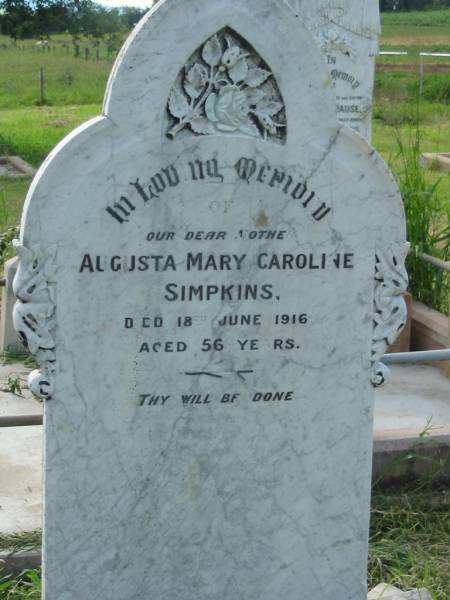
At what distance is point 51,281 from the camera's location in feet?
11.2

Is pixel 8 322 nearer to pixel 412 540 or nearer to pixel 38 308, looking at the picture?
pixel 412 540

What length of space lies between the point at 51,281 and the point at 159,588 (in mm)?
1051

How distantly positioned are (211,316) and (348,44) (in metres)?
4.58

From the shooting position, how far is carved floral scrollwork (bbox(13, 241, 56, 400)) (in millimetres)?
3377

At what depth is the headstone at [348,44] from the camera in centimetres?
766

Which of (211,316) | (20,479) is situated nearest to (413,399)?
(20,479)

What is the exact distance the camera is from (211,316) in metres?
3.54

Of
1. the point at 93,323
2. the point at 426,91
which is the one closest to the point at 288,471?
the point at 93,323

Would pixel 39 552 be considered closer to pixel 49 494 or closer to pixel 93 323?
pixel 49 494

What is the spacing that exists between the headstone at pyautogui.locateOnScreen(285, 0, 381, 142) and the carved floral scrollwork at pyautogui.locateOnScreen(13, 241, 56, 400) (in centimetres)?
452

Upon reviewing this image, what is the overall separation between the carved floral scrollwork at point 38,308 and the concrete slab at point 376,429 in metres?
1.13

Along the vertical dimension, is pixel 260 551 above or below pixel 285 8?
below

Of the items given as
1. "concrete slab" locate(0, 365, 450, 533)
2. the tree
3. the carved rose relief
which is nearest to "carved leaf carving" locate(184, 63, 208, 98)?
the carved rose relief

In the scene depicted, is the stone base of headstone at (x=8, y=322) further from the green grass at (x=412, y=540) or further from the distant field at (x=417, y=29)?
the distant field at (x=417, y=29)
